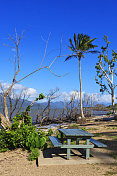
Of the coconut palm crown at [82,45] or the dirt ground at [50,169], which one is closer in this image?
the dirt ground at [50,169]

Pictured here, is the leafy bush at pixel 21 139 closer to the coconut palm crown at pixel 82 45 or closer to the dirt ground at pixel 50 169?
the dirt ground at pixel 50 169

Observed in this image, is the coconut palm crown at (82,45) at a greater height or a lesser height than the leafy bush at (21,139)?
greater

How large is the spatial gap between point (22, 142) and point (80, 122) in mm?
10504

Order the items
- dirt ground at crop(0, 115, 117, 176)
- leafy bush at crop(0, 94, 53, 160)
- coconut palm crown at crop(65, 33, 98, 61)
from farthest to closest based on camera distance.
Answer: coconut palm crown at crop(65, 33, 98, 61) → leafy bush at crop(0, 94, 53, 160) → dirt ground at crop(0, 115, 117, 176)

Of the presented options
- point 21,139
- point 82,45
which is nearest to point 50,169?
point 21,139

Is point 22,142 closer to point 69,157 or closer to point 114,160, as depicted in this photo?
point 69,157

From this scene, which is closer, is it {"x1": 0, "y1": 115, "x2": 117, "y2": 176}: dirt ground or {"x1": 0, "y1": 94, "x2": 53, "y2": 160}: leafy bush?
{"x1": 0, "y1": 115, "x2": 117, "y2": 176}: dirt ground

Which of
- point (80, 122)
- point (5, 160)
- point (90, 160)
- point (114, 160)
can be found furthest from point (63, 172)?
point (80, 122)

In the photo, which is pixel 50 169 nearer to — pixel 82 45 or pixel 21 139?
pixel 21 139

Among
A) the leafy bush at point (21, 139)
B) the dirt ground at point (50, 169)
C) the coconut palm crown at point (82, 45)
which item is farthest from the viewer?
the coconut palm crown at point (82, 45)

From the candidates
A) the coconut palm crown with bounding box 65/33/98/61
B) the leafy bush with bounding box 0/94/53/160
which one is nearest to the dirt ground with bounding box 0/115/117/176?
the leafy bush with bounding box 0/94/53/160

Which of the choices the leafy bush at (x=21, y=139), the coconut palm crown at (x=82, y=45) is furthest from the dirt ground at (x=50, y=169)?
the coconut palm crown at (x=82, y=45)

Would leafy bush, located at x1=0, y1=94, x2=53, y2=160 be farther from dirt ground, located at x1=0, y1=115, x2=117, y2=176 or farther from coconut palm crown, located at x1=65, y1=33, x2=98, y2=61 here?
coconut palm crown, located at x1=65, y1=33, x2=98, y2=61

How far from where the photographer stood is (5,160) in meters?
5.29
